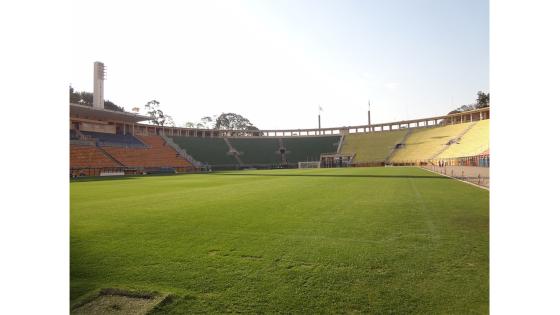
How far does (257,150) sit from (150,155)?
2506 cm

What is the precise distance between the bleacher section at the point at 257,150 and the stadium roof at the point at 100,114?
21454mm

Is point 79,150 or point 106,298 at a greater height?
point 79,150

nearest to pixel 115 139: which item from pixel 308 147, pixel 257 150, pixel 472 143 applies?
pixel 257 150

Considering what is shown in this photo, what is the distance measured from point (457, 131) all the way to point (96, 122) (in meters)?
61.2

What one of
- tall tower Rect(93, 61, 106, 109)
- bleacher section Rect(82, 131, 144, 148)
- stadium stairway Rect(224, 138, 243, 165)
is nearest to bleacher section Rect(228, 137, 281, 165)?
stadium stairway Rect(224, 138, 243, 165)

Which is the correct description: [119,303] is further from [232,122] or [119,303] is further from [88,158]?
[232,122]

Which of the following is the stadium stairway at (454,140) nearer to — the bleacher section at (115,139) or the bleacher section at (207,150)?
the bleacher section at (207,150)

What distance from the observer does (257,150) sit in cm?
6975

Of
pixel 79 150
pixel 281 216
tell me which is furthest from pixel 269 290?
pixel 79 150

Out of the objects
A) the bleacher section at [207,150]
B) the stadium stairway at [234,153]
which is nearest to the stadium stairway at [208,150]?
the bleacher section at [207,150]

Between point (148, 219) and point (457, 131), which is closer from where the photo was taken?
point (148, 219)

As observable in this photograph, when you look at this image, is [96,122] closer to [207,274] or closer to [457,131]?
[207,274]

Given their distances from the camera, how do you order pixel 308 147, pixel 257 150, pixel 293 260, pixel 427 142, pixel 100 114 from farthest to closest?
pixel 308 147 < pixel 257 150 < pixel 427 142 < pixel 100 114 < pixel 293 260

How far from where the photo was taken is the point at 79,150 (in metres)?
40.7
